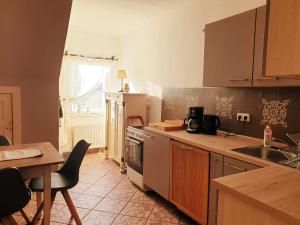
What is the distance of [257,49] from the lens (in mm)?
1979

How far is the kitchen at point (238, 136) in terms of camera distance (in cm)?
121

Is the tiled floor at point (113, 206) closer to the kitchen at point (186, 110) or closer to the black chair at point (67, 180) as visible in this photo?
the kitchen at point (186, 110)

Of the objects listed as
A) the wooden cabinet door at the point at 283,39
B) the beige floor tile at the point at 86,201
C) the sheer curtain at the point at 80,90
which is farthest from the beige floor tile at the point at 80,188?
the wooden cabinet door at the point at 283,39

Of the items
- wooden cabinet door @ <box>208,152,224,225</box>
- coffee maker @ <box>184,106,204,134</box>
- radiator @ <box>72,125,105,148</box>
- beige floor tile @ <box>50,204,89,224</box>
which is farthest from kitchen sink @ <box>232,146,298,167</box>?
radiator @ <box>72,125,105,148</box>

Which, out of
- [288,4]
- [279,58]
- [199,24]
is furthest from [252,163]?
[199,24]

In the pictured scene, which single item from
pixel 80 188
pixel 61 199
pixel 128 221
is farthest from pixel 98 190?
pixel 128 221

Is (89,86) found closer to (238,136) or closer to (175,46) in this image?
(175,46)

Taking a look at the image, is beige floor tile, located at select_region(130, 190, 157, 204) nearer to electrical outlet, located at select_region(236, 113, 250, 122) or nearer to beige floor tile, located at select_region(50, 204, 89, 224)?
beige floor tile, located at select_region(50, 204, 89, 224)

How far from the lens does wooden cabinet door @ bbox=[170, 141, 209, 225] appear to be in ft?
7.16

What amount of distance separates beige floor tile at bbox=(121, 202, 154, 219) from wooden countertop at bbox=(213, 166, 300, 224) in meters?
1.57

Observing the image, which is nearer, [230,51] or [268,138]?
[268,138]

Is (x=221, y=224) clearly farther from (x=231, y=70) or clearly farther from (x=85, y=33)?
(x=85, y=33)

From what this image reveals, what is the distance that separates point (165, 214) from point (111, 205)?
64 centimetres

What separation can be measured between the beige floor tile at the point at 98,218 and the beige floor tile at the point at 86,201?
159mm
